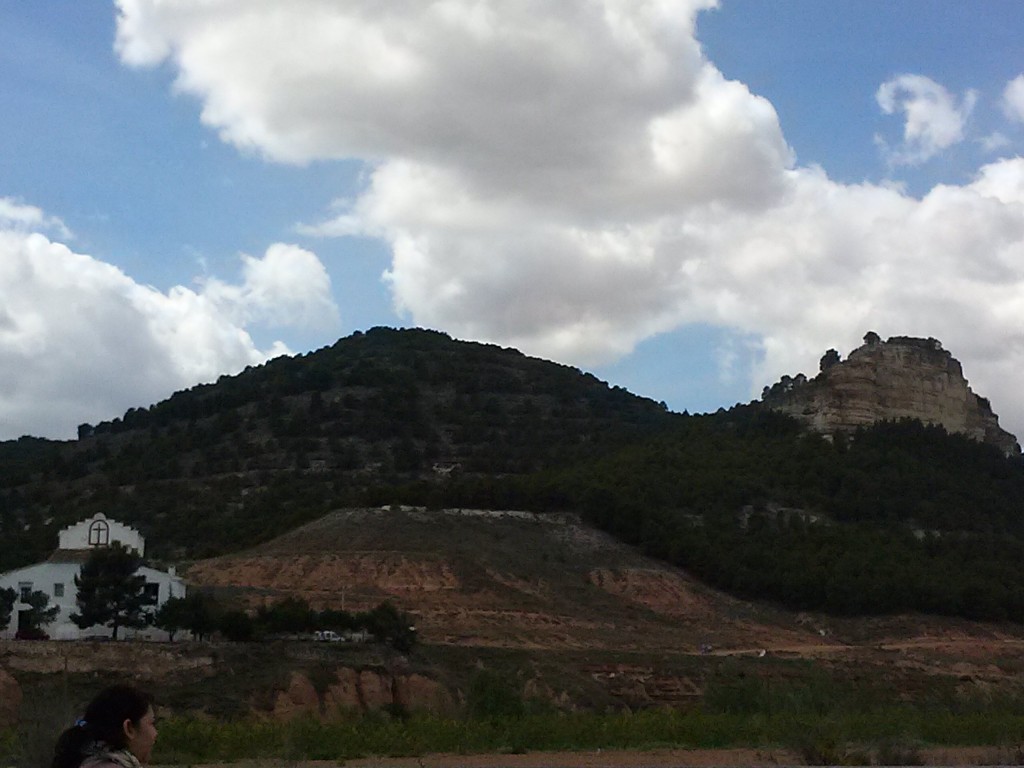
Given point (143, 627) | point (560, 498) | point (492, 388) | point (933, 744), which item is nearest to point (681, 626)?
point (560, 498)

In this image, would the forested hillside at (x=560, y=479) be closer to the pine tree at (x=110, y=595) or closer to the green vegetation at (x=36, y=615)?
the green vegetation at (x=36, y=615)

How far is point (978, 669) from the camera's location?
62312mm

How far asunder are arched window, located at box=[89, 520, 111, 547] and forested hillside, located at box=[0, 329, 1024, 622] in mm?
16236

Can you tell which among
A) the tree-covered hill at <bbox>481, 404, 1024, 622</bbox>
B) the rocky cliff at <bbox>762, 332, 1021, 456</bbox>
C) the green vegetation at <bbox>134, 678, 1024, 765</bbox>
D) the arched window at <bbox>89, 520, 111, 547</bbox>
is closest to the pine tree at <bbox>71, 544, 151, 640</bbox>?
the arched window at <bbox>89, 520, 111, 547</bbox>

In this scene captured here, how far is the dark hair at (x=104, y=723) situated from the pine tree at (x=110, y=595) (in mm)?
47376

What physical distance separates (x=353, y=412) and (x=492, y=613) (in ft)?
215

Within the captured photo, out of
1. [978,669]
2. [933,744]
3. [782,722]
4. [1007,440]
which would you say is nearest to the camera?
[782,722]

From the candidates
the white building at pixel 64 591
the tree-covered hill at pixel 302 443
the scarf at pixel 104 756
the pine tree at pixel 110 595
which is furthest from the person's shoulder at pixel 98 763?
the tree-covered hill at pixel 302 443

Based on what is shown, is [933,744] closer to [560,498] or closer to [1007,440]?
[560,498]

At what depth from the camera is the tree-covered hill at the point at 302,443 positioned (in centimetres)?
9744

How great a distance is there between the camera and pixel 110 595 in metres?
50.8

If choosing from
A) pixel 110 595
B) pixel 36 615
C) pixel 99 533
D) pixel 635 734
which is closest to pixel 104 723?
pixel 635 734

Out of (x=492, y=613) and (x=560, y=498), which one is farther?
(x=560, y=498)

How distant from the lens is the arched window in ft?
202
